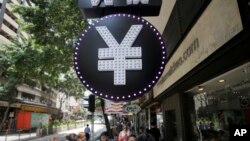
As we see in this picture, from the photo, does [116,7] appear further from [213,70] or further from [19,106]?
[19,106]

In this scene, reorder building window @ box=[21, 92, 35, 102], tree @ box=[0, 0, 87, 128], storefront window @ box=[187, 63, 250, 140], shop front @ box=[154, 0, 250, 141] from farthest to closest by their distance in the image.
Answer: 1. building window @ box=[21, 92, 35, 102]
2. tree @ box=[0, 0, 87, 128]
3. storefront window @ box=[187, 63, 250, 140]
4. shop front @ box=[154, 0, 250, 141]

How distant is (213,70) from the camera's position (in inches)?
164

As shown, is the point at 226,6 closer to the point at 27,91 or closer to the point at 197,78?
the point at 197,78

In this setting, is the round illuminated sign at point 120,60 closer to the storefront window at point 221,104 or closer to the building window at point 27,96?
the storefront window at point 221,104

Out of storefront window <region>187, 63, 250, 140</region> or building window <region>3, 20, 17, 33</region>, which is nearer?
storefront window <region>187, 63, 250, 140</region>

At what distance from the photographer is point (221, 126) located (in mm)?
5434

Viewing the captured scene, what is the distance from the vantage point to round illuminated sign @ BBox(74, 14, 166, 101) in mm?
2238

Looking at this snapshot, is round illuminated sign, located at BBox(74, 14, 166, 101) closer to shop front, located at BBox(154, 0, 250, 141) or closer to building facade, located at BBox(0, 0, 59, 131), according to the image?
shop front, located at BBox(154, 0, 250, 141)

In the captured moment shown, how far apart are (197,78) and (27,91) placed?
44.0m

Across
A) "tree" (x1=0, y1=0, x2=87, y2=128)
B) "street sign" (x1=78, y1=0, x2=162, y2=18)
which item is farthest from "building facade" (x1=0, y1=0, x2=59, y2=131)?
"street sign" (x1=78, y1=0, x2=162, y2=18)

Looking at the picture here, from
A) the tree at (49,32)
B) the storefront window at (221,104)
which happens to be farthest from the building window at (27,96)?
the storefront window at (221,104)

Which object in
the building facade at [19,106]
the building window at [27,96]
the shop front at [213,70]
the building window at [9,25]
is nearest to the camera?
the shop front at [213,70]

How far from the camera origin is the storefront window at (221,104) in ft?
14.6

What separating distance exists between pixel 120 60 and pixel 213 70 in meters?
2.38
